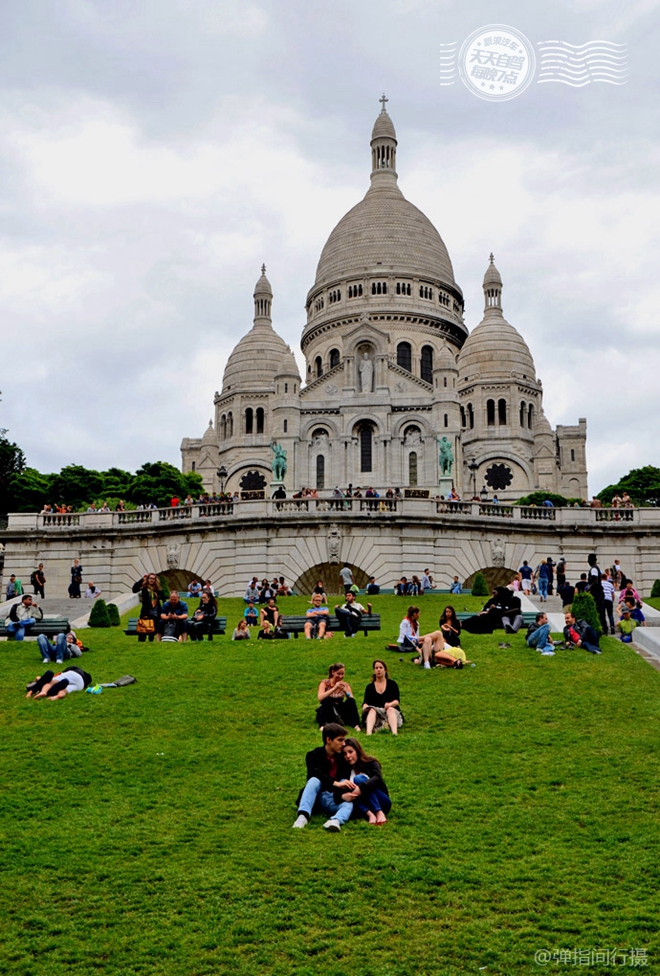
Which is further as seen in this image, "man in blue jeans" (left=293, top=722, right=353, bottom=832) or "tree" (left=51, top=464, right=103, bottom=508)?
"tree" (left=51, top=464, right=103, bottom=508)

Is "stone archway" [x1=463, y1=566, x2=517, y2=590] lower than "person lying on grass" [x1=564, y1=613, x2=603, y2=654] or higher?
higher

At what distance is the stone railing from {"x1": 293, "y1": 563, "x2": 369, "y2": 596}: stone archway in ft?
5.27

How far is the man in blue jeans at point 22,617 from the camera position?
23003 mm

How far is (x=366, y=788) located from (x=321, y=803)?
0.52m

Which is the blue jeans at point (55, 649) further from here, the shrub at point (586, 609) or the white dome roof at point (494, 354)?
the white dome roof at point (494, 354)

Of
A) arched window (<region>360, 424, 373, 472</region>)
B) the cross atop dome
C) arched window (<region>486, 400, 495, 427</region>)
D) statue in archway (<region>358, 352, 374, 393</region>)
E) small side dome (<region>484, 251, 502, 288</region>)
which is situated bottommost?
arched window (<region>360, 424, 373, 472</region>)

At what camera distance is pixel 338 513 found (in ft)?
119

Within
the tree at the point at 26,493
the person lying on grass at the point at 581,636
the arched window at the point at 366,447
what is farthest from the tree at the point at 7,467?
the person lying on grass at the point at 581,636

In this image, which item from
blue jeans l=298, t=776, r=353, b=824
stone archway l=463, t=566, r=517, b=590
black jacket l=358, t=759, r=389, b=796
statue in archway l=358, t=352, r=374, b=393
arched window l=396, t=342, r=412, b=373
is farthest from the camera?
arched window l=396, t=342, r=412, b=373

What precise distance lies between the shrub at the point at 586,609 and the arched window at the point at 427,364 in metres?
77.4

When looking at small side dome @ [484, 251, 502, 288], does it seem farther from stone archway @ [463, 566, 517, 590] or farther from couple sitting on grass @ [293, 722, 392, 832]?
couple sitting on grass @ [293, 722, 392, 832]

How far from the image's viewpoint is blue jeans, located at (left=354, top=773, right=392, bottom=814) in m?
11.4

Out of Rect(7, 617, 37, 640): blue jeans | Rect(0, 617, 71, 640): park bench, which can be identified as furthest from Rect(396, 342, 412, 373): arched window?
Rect(7, 617, 37, 640): blue jeans

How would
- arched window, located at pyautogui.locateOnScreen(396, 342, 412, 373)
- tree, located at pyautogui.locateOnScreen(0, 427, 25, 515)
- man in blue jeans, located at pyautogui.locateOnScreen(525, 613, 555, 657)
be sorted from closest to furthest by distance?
man in blue jeans, located at pyautogui.locateOnScreen(525, 613, 555, 657) < tree, located at pyautogui.locateOnScreen(0, 427, 25, 515) < arched window, located at pyautogui.locateOnScreen(396, 342, 412, 373)
